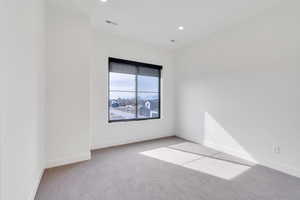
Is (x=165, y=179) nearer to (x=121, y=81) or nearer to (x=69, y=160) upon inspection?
(x=69, y=160)

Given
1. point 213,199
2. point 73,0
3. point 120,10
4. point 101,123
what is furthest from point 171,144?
point 73,0

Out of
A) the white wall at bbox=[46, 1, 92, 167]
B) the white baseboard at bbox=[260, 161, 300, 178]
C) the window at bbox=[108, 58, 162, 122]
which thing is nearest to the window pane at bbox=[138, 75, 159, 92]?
the window at bbox=[108, 58, 162, 122]

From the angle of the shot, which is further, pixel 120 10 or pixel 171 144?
pixel 171 144

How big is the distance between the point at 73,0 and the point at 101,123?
2479 millimetres

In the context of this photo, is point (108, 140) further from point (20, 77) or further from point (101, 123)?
point (20, 77)

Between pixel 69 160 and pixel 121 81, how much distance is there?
2.16 metres

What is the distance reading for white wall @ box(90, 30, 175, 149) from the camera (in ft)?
11.3

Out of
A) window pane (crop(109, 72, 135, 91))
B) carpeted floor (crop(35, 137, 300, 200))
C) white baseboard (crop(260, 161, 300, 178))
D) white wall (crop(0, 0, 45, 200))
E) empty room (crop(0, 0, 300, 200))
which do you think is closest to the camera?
white wall (crop(0, 0, 45, 200))

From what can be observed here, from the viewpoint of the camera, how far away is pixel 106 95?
360cm

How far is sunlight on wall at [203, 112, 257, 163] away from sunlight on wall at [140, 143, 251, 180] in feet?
1.39

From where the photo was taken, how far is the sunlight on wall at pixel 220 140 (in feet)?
10.1

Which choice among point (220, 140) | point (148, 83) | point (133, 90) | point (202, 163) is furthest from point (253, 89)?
point (133, 90)

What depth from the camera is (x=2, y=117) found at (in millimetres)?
973

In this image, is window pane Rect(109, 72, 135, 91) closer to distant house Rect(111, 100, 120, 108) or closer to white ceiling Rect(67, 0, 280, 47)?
distant house Rect(111, 100, 120, 108)
